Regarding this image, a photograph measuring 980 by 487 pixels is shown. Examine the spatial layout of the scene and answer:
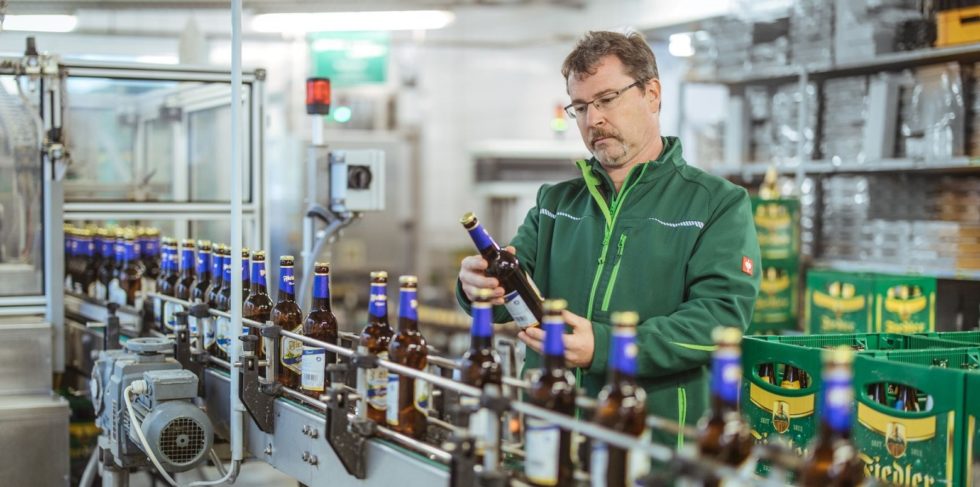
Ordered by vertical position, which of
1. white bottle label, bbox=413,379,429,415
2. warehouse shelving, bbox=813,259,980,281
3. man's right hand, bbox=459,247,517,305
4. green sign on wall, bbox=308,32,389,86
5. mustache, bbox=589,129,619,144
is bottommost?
white bottle label, bbox=413,379,429,415

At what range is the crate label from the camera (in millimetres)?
1879

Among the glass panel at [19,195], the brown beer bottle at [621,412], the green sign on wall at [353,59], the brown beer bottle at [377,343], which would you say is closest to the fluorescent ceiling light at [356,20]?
the green sign on wall at [353,59]

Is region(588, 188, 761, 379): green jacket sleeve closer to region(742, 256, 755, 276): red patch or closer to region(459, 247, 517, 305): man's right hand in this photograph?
region(742, 256, 755, 276): red patch

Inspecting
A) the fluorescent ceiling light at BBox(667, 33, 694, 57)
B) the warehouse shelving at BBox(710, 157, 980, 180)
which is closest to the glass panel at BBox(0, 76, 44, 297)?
the warehouse shelving at BBox(710, 157, 980, 180)

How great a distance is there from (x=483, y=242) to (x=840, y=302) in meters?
2.64

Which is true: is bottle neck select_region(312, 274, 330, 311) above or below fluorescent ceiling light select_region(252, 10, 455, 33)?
below

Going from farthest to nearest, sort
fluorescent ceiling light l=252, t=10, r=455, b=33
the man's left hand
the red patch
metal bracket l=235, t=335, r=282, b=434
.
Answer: fluorescent ceiling light l=252, t=10, r=455, b=33, metal bracket l=235, t=335, r=282, b=434, the red patch, the man's left hand

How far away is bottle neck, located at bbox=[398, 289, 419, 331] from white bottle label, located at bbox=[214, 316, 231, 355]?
917mm

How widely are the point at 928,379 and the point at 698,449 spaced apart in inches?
25.6

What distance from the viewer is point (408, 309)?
2066mm

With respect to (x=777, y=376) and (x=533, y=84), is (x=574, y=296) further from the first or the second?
(x=533, y=84)

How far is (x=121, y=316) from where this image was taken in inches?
151

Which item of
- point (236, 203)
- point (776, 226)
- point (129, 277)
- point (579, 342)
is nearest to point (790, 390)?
point (579, 342)

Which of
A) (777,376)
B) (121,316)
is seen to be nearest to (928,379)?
(777,376)
